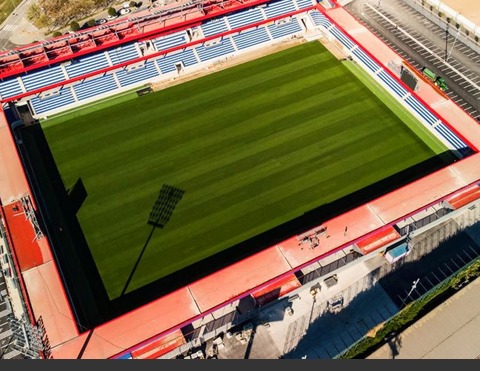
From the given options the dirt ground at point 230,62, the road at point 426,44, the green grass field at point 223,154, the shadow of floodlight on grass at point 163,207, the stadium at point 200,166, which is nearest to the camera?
the stadium at point 200,166

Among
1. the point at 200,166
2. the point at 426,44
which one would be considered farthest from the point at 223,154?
the point at 426,44

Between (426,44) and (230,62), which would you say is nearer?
(230,62)

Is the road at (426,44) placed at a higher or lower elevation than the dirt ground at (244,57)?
lower

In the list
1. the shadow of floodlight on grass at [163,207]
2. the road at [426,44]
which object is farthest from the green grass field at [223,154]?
the road at [426,44]

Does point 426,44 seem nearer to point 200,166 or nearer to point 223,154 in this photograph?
point 223,154

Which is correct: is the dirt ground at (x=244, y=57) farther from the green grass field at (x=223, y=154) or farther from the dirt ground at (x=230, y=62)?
the green grass field at (x=223, y=154)

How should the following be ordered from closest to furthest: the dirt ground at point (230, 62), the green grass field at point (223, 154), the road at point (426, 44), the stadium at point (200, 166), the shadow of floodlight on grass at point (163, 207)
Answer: the stadium at point (200, 166) → the green grass field at point (223, 154) → the shadow of floodlight on grass at point (163, 207) → the road at point (426, 44) → the dirt ground at point (230, 62)

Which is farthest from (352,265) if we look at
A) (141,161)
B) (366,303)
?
(141,161)
